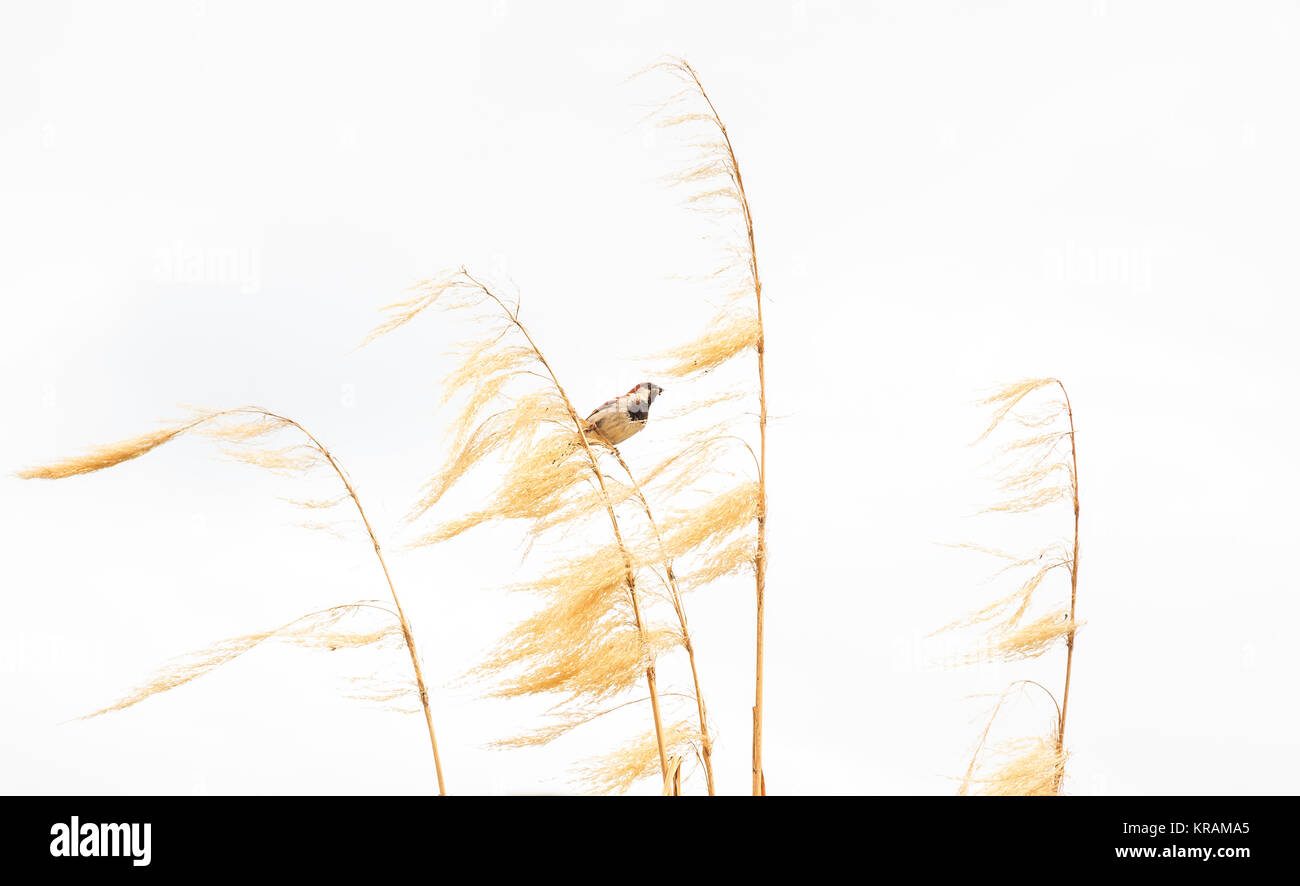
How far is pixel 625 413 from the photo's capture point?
303 cm

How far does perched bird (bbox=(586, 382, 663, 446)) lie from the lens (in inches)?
119

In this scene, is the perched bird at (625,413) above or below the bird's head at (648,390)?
below

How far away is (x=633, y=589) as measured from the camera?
300 cm

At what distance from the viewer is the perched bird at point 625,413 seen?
3.03 m

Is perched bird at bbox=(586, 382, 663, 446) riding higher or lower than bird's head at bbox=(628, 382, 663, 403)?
lower

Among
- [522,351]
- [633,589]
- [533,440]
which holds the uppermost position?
[522,351]
